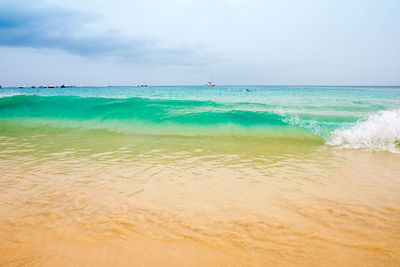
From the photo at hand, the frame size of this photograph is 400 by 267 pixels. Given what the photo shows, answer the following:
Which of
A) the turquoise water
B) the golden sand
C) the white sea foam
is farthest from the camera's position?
the turquoise water

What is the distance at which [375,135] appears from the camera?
6414 millimetres

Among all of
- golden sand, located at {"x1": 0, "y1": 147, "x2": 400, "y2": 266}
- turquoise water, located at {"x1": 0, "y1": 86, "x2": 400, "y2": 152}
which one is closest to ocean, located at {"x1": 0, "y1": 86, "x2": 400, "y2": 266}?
golden sand, located at {"x1": 0, "y1": 147, "x2": 400, "y2": 266}

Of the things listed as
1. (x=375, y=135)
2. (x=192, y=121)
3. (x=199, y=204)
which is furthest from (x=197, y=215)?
(x=192, y=121)

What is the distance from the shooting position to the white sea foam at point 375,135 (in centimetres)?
593

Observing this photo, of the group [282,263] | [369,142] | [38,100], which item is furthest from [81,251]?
[38,100]

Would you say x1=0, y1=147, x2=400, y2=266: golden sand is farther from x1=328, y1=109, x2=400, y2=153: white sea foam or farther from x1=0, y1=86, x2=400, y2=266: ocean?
x1=328, y1=109, x2=400, y2=153: white sea foam

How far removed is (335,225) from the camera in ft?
7.41

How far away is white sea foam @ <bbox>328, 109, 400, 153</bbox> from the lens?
19.4ft

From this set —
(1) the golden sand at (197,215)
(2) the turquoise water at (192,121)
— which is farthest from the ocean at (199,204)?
(2) the turquoise water at (192,121)

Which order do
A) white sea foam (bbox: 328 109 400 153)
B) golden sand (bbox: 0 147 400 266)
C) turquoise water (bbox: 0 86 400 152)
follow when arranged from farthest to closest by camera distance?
turquoise water (bbox: 0 86 400 152)
white sea foam (bbox: 328 109 400 153)
golden sand (bbox: 0 147 400 266)

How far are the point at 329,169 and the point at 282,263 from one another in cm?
287

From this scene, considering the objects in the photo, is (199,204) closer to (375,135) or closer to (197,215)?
(197,215)

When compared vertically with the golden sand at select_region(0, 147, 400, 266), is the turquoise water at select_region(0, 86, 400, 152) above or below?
above

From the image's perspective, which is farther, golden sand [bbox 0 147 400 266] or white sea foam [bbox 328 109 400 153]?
white sea foam [bbox 328 109 400 153]
